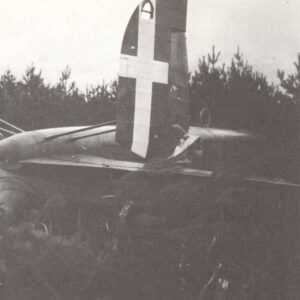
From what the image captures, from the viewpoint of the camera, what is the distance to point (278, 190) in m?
2.41

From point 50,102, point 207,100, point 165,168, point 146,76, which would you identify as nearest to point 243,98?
point 207,100

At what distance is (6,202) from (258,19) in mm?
2284

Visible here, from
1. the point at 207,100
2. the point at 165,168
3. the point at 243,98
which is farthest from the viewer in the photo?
the point at 207,100

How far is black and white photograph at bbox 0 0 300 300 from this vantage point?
6.47 ft

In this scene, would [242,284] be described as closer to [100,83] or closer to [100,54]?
[100,54]

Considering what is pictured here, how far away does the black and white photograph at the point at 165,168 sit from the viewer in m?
1.97

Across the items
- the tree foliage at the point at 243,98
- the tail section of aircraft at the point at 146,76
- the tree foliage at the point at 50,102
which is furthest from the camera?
the tree foliage at the point at 50,102

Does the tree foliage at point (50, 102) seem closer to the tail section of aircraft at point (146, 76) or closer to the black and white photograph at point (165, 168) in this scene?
the black and white photograph at point (165, 168)

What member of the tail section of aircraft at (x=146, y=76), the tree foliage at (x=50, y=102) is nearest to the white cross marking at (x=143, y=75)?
the tail section of aircraft at (x=146, y=76)

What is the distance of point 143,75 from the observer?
3162 mm

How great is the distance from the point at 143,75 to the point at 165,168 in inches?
39.4

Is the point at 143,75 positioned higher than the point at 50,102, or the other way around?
the point at 143,75

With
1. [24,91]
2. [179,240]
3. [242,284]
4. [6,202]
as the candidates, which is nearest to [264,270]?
[242,284]

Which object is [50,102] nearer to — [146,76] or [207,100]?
[207,100]
